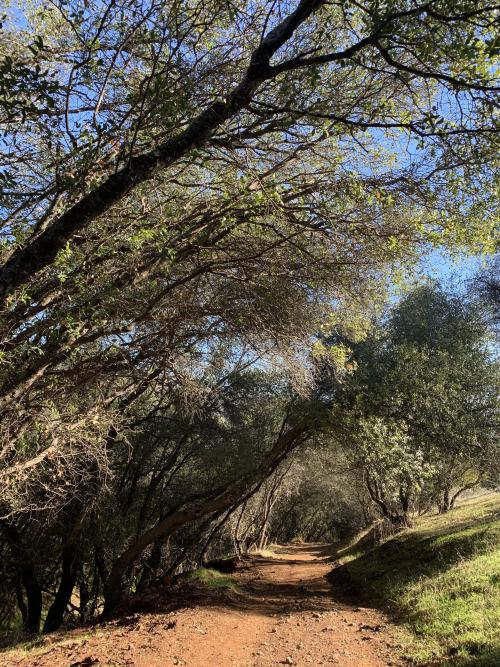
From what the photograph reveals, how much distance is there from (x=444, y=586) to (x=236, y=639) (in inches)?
154

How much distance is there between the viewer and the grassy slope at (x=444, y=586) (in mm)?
6176

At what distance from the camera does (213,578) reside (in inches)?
623

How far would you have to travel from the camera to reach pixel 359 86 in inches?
253

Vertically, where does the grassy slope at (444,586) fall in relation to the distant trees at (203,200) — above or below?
below

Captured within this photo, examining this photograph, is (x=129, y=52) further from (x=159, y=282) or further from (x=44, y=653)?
(x=44, y=653)

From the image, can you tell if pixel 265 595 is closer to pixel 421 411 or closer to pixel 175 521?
pixel 175 521

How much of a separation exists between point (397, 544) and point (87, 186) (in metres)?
14.6

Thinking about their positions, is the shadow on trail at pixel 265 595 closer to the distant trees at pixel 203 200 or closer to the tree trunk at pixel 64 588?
the tree trunk at pixel 64 588

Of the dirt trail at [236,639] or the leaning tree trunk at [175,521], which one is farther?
the leaning tree trunk at [175,521]

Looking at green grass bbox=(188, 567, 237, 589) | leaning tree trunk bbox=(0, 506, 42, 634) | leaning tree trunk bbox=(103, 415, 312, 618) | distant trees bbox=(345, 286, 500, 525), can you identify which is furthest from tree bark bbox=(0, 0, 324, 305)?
green grass bbox=(188, 567, 237, 589)

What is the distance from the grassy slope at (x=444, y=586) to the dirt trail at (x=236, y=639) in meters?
0.55

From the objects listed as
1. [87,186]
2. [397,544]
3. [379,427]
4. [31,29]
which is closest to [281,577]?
[397,544]

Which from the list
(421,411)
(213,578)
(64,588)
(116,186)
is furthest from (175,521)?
(116,186)

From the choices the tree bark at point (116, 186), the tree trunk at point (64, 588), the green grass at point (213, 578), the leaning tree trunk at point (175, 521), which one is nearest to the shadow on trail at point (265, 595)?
the green grass at point (213, 578)
